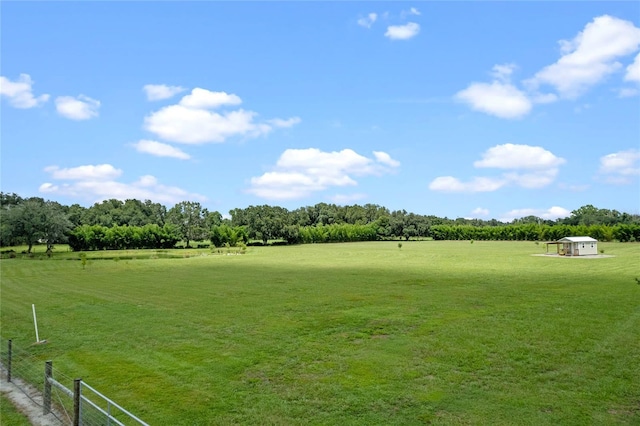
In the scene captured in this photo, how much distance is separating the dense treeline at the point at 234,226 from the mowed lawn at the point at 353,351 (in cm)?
6198

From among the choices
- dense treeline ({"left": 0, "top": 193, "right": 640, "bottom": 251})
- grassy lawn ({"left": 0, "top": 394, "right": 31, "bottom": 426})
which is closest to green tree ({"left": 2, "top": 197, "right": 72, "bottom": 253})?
dense treeline ({"left": 0, "top": 193, "right": 640, "bottom": 251})

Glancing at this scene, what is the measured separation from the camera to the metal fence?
8453 mm

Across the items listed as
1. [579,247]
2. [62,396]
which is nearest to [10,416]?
[62,396]

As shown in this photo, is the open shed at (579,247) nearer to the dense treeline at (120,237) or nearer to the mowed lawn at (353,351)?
the mowed lawn at (353,351)

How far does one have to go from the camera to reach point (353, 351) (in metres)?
15.1

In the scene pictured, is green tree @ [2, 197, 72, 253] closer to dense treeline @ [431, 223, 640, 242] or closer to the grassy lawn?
the grassy lawn

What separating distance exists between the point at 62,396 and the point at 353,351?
8.40 meters

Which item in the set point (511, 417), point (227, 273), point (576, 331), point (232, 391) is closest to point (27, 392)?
point (232, 391)

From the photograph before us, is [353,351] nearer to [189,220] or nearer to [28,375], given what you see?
[28,375]

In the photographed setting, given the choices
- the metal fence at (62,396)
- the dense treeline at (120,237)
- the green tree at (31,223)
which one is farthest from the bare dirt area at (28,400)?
the dense treeline at (120,237)

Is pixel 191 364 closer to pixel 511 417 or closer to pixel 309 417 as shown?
pixel 309 417

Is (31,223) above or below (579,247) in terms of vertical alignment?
above

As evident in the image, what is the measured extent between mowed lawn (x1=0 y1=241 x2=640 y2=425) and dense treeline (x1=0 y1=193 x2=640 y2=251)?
6198 cm

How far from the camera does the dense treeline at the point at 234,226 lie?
3312 inches
